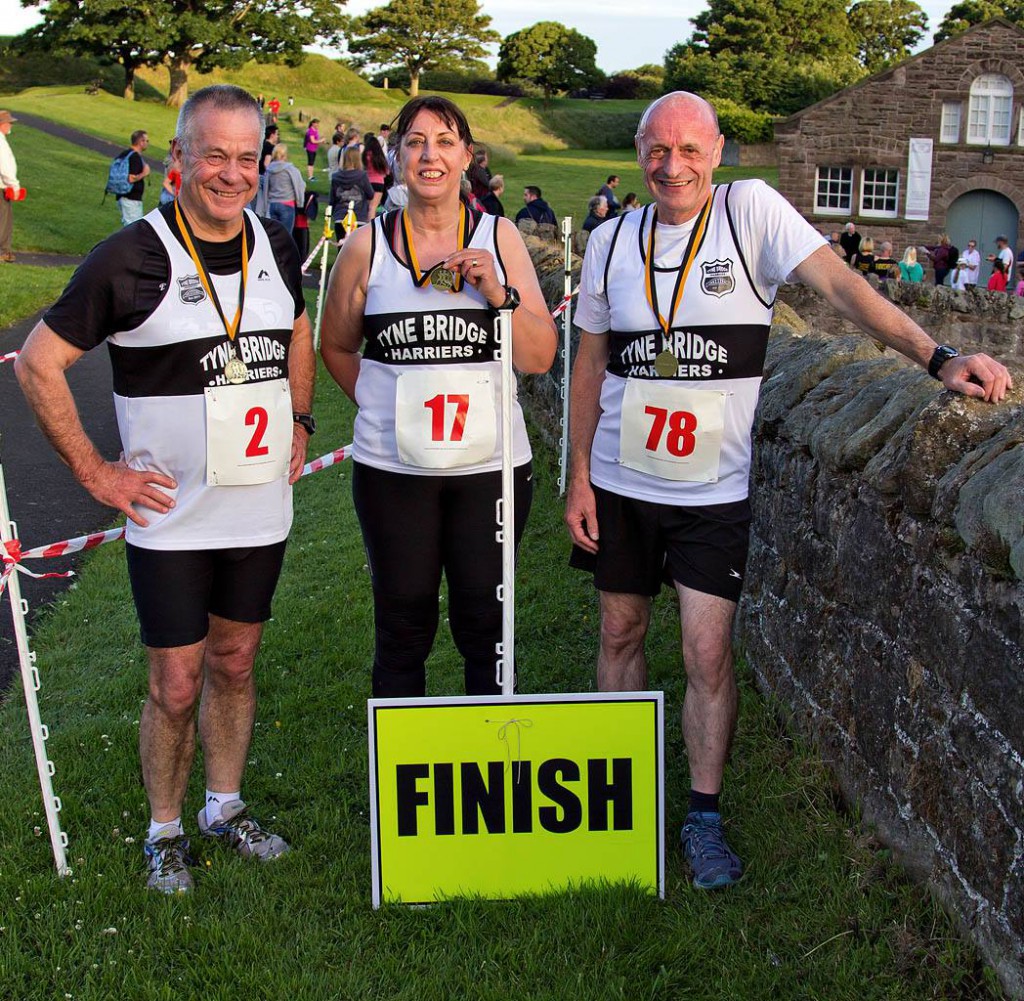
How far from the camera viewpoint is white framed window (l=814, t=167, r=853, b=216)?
45.0 metres

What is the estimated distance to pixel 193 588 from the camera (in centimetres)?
355

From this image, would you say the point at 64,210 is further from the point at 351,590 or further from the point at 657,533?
the point at 657,533

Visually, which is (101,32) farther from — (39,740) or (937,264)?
(39,740)

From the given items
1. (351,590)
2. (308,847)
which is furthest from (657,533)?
(351,590)

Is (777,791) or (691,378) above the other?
(691,378)

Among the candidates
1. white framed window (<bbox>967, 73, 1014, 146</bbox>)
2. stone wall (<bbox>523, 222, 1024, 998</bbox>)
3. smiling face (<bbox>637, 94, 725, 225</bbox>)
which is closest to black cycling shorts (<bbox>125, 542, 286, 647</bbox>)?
smiling face (<bbox>637, 94, 725, 225</bbox>)

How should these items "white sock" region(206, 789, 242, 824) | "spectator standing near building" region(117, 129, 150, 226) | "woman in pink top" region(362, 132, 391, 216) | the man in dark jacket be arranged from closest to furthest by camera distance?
"white sock" region(206, 789, 242, 824) → "woman in pink top" region(362, 132, 391, 216) → "spectator standing near building" region(117, 129, 150, 226) → the man in dark jacket

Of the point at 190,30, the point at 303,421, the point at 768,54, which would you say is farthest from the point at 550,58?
the point at 303,421

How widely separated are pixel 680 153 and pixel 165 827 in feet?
8.14

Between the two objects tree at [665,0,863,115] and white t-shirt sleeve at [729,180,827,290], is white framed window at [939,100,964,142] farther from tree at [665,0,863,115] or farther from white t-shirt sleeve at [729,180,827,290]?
white t-shirt sleeve at [729,180,827,290]

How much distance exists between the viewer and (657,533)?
375 cm

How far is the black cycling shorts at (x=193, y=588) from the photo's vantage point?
11.5ft

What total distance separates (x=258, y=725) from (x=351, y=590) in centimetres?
173

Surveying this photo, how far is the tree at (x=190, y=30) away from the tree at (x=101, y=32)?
0.04 metres
